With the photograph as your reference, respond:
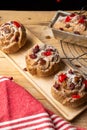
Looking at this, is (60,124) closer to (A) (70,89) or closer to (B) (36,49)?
(A) (70,89)

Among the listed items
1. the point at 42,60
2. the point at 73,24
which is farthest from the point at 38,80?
the point at 73,24

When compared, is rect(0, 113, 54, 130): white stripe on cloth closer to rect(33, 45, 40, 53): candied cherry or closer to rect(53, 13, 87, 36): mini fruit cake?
rect(33, 45, 40, 53): candied cherry

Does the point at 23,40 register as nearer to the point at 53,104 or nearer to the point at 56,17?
the point at 56,17

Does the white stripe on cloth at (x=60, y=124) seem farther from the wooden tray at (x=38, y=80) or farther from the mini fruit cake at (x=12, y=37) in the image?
the mini fruit cake at (x=12, y=37)

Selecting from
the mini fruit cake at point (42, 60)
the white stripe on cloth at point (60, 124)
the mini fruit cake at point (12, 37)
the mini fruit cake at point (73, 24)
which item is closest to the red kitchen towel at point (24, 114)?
the white stripe on cloth at point (60, 124)

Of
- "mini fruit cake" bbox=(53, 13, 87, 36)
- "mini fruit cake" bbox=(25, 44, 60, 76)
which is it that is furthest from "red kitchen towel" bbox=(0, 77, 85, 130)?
"mini fruit cake" bbox=(53, 13, 87, 36)

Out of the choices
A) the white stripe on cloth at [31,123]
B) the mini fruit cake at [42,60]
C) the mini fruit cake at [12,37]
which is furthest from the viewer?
the mini fruit cake at [12,37]
